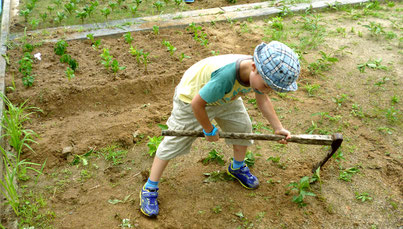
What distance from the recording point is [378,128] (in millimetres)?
3512

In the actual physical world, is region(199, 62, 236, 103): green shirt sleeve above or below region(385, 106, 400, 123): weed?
above

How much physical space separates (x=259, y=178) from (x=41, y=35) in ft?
12.9

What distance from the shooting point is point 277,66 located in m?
1.94

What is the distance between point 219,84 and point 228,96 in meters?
0.23

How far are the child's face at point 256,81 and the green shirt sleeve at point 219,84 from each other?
0.12 metres

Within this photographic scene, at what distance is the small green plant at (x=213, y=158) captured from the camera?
318 cm

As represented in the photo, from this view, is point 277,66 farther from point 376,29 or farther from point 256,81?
point 376,29

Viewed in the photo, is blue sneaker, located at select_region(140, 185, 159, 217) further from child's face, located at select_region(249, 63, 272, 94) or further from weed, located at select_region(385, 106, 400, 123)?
weed, located at select_region(385, 106, 400, 123)

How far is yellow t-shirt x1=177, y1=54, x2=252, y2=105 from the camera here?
214 centimetres

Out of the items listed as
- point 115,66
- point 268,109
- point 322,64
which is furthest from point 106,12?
point 268,109

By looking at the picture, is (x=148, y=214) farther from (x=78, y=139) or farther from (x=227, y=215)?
(x=78, y=139)

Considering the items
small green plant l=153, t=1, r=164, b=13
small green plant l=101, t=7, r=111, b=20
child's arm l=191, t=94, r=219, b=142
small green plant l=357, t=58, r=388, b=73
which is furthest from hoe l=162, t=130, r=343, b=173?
small green plant l=153, t=1, r=164, b=13

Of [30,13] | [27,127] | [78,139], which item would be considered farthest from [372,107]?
[30,13]

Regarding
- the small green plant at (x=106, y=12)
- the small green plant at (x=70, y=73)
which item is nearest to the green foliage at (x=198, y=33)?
the small green plant at (x=106, y=12)
